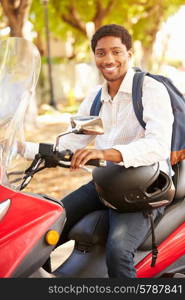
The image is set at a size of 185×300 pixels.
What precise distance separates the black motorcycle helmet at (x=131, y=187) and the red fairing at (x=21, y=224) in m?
0.38

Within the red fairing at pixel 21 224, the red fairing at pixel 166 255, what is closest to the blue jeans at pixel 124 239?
the red fairing at pixel 166 255

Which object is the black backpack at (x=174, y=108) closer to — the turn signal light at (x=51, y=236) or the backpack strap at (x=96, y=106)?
the backpack strap at (x=96, y=106)

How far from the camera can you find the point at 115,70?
8.61 ft

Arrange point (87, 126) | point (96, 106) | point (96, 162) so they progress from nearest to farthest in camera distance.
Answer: point (87, 126) → point (96, 162) → point (96, 106)

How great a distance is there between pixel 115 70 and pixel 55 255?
4.50 feet

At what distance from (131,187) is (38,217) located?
529mm

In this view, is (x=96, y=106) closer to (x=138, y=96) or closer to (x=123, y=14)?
(x=138, y=96)

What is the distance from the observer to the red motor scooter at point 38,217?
194 centimetres

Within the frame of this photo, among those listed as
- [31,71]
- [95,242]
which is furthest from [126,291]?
[31,71]

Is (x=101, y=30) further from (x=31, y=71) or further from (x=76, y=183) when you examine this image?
(x=76, y=183)

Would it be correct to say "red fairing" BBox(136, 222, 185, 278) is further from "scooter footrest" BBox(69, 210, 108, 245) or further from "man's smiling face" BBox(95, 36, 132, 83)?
"man's smiling face" BBox(95, 36, 132, 83)

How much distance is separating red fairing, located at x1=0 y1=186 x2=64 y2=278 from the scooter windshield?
0.52 feet

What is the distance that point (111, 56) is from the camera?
260 cm

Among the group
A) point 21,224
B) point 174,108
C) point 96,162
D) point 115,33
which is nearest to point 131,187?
point 96,162
